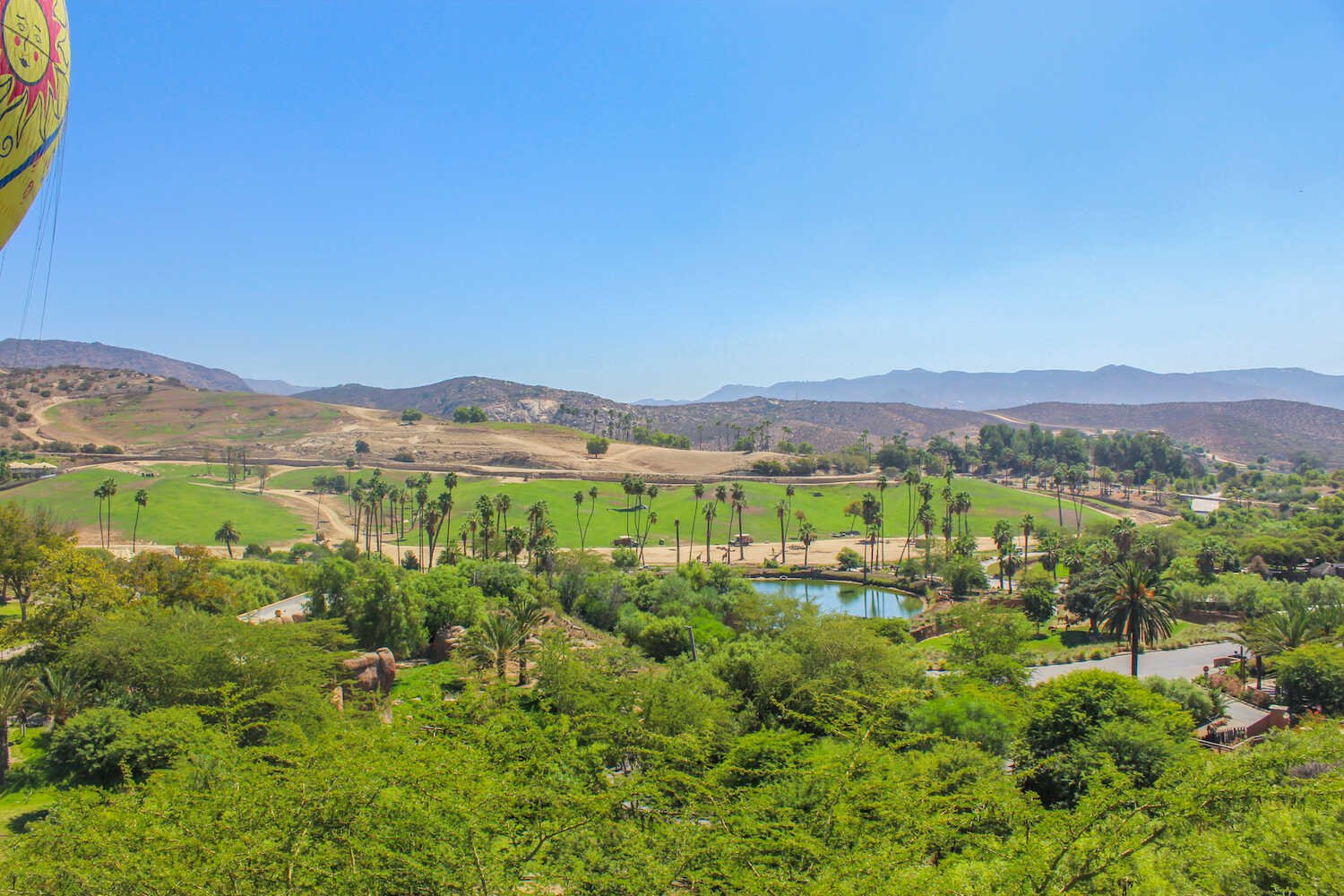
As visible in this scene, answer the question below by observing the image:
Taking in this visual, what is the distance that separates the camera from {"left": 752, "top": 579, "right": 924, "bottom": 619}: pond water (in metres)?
74.0

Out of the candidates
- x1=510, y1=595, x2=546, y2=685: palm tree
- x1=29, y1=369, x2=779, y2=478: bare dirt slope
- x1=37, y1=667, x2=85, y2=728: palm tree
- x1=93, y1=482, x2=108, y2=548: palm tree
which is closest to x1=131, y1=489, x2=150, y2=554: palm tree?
x1=93, y1=482, x2=108, y2=548: palm tree

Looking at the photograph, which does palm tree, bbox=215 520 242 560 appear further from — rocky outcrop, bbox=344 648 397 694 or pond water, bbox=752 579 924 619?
pond water, bbox=752 579 924 619

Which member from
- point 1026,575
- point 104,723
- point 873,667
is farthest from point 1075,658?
point 104,723

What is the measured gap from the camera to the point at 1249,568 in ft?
247

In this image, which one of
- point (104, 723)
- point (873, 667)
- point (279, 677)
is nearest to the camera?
point (104, 723)

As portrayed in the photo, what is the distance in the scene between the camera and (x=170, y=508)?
96312 mm

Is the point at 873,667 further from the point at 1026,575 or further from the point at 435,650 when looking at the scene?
the point at 1026,575

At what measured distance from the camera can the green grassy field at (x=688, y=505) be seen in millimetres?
105938

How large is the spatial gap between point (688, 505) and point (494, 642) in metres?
84.6

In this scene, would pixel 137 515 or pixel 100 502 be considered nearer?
pixel 100 502

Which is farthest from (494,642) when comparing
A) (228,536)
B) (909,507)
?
(909,507)

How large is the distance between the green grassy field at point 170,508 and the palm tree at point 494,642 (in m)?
64.0

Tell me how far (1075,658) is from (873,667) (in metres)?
21.6

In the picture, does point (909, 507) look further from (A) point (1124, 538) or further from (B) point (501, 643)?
(B) point (501, 643)
